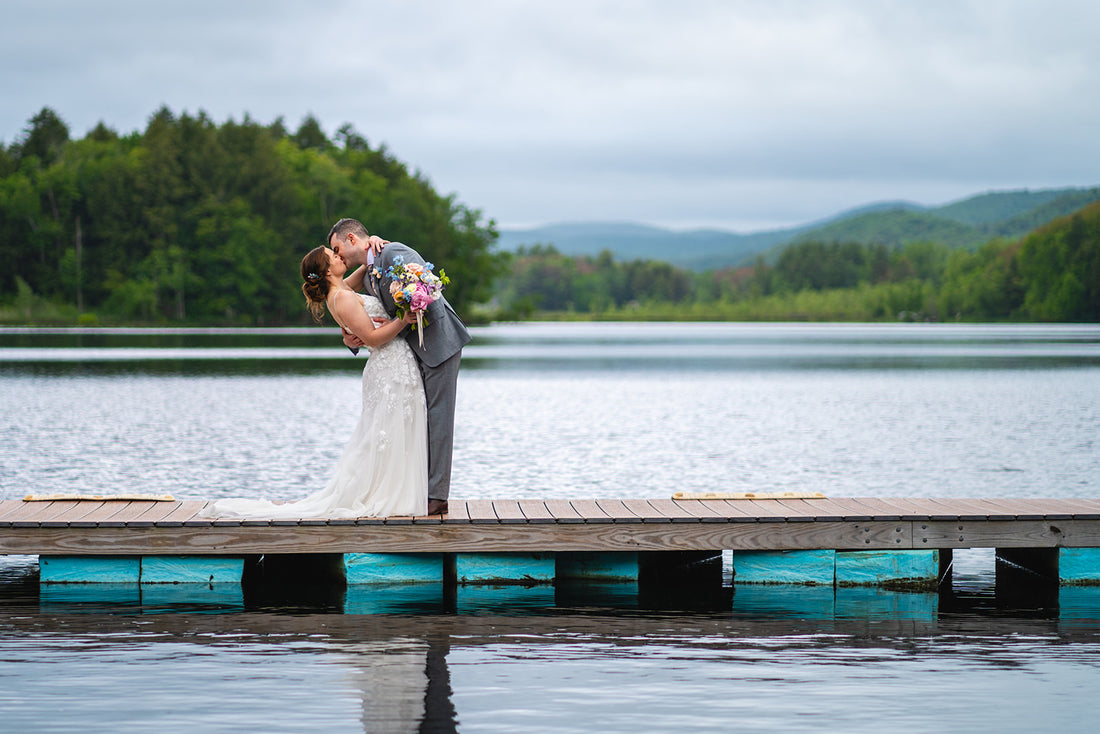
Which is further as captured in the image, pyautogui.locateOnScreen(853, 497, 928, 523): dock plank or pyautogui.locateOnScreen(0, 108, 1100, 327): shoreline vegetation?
pyautogui.locateOnScreen(0, 108, 1100, 327): shoreline vegetation

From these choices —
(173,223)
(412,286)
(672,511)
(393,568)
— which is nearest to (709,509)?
(672,511)

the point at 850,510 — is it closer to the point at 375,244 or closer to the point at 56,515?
the point at 375,244

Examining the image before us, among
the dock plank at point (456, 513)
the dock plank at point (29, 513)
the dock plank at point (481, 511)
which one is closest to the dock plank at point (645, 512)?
the dock plank at point (481, 511)

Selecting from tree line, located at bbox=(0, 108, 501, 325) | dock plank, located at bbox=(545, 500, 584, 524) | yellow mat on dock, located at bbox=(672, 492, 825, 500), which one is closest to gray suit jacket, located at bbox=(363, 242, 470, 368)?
dock plank, located at bbox=(545, 500, 584, 524)

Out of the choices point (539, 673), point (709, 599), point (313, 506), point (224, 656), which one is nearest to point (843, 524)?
point (709, 599)

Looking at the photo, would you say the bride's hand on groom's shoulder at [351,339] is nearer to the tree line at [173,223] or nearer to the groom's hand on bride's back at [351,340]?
the groom's hand on bride's back at [351,340]

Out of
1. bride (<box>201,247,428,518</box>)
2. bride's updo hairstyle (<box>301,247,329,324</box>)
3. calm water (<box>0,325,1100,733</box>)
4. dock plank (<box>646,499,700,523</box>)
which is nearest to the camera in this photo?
calm water (<box>0,325,1100,733</box>)

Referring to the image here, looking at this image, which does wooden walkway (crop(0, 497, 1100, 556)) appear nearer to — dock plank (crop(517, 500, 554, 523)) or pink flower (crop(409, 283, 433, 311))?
dock plank (crop(517, 500, 554, 523))

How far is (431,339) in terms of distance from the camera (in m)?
9.20

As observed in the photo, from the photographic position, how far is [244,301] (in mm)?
111938

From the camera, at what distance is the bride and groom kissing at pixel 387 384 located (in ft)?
29.9

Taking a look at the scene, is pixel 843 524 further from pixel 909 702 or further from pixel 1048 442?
pixel 1048 442

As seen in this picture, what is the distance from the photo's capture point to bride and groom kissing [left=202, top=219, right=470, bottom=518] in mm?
9117

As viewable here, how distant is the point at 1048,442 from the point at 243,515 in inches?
722
